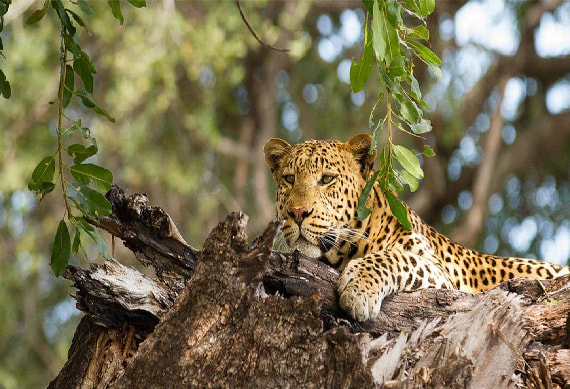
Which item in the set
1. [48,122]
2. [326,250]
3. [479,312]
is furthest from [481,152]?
[479,312]

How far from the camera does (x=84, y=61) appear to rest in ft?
15.8

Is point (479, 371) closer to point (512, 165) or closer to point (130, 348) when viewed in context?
point (130, 348)

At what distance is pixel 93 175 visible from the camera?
4.43 metres

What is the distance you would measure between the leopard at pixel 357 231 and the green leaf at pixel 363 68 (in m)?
1.67

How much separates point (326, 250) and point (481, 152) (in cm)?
1329

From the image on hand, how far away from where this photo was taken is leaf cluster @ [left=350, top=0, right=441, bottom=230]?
389 centimetres

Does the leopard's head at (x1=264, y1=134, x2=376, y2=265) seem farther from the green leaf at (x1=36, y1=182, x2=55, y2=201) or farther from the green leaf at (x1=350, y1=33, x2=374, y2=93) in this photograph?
the green leaf at (x1=36, y1=182, x2=55, y2=201)

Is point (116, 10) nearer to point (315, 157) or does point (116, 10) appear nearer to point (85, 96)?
point (85, 96)

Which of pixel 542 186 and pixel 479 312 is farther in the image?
pixel 542 186

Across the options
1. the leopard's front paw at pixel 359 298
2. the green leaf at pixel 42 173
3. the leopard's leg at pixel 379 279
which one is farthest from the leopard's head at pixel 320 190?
the green leaf at pixel 42 173

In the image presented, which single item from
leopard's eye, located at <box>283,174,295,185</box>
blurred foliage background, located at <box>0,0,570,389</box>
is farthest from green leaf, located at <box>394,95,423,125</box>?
blurred foliage background, located at <box>0,0,570,389</box>

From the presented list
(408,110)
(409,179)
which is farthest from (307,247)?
(408,110)

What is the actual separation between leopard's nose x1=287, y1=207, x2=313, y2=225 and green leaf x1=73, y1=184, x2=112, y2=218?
2.18 meters

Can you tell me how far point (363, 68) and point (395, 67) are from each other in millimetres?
164
